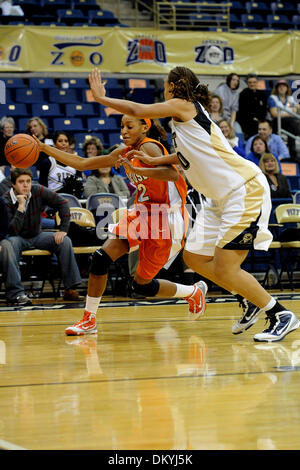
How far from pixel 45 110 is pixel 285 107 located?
4.22m

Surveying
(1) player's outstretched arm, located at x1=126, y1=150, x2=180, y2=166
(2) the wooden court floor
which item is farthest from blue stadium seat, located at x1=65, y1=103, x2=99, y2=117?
(1) player's outstretched arm, located at x1=126, y1=150, x2=180, y2=166

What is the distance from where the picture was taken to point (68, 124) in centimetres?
1162

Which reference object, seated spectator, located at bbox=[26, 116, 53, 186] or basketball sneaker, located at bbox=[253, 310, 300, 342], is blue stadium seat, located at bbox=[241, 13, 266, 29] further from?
basketball sneaker, located at bbox=[253, 310, 300, 342]

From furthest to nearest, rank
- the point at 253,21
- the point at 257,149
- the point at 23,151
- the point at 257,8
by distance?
the point at 257,8 → the point at 253,21 → the point at 257,149 → the point at 23,151

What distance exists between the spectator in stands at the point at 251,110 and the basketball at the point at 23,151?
7.56 meters

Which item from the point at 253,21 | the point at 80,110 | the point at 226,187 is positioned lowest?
the point at 226,187

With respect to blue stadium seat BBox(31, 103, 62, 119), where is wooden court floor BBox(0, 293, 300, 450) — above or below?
below

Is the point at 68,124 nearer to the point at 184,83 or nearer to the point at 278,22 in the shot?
the point at 278,22

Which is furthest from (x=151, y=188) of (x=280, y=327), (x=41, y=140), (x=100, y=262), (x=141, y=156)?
(x=41, y=140)

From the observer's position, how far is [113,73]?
1231 cm

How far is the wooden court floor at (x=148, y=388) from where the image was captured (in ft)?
7.36

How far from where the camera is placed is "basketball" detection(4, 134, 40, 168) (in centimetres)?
452

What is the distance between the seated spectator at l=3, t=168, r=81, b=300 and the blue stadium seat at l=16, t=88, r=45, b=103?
495 cm

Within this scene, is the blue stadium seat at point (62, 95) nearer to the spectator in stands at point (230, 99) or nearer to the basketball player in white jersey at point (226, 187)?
the spectator in stands at point (230, 99)
